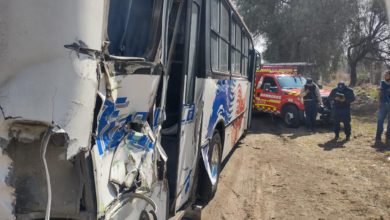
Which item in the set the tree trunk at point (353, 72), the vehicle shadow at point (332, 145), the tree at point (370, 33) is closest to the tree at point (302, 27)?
the tree at point (370, 33)

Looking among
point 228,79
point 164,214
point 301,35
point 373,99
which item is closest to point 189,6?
point 164,214

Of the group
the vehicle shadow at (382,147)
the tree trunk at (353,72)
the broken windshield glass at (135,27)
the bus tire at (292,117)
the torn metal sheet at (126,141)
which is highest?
the tree trunk at (353,72)

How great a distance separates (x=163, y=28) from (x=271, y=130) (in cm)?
1117

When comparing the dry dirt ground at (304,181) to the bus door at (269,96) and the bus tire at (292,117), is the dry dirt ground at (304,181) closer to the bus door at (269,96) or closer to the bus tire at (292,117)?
the bus tire at (292,117)

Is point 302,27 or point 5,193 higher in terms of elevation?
point 302,27

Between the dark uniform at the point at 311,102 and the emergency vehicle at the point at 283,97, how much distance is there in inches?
16.7

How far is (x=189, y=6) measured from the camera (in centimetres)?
396

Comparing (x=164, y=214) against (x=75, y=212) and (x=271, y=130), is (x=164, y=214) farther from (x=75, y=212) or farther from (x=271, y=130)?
(x=271, y=130)

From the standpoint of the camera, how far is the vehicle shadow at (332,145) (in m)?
10.7

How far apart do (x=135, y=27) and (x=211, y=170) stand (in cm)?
322

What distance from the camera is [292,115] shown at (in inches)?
553

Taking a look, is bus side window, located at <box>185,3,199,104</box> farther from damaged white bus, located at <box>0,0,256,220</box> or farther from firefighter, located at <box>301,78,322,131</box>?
firefighter, located at <box>301,78,322,131</box>

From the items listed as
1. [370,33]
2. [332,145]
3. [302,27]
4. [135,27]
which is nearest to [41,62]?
[135,27]

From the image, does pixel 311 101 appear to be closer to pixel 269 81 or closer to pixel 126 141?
pixel 269 81
